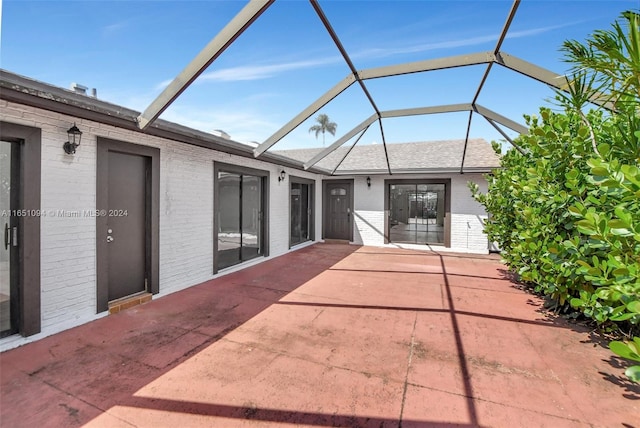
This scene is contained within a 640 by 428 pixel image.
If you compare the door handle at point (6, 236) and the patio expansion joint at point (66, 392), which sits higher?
the door handle at point (6, 236)

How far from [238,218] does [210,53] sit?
539 centimetres

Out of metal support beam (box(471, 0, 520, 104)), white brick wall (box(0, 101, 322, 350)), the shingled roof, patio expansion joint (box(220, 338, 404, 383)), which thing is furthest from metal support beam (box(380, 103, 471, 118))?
patio expansion joint (box(220, 338, 404, 383))

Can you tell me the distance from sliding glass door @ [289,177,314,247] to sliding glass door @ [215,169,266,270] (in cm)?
146

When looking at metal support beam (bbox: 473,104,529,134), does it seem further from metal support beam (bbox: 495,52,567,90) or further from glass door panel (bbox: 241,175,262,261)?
glass door panel (bbox: 241,175,262,261)

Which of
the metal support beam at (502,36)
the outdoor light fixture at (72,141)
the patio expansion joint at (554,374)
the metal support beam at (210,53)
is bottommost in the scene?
the patio expansion joint at (554,374)

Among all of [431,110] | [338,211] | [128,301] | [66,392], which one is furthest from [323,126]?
[66,392]

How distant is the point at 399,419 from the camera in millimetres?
2057

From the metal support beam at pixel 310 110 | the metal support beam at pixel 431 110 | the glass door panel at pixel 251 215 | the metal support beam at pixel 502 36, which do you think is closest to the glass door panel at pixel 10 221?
the metal support beam at pixel 310 110

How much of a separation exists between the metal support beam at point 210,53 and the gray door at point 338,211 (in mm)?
7863

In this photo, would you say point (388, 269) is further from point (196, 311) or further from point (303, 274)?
point (196, 311)

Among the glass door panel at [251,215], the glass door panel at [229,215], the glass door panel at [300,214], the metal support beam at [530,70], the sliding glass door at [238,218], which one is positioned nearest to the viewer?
the metal support beam at [530,70]

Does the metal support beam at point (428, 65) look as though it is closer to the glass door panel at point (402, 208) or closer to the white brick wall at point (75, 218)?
the white brick wall at point (75, 218)

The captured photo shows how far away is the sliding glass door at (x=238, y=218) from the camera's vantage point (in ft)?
24.9

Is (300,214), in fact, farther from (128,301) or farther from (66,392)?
(66,392)
